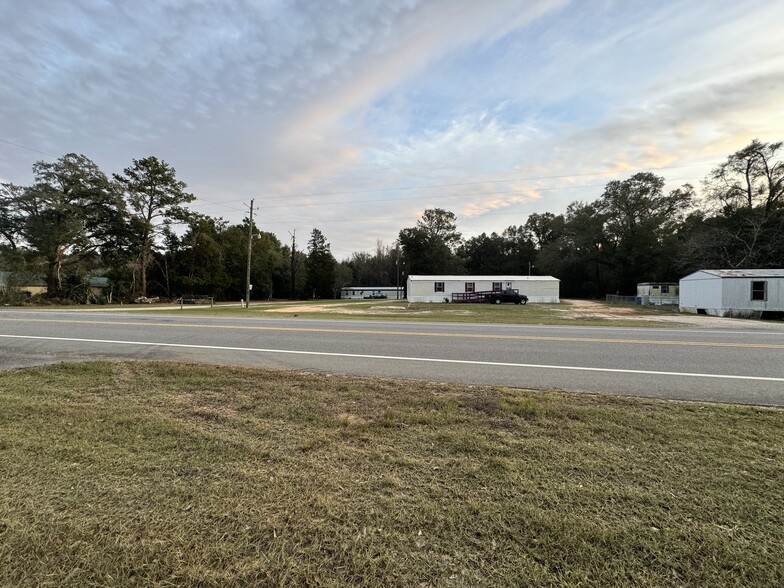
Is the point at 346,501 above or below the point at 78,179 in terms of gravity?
below

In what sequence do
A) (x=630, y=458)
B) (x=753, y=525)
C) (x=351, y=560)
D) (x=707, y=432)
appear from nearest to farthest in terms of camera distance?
(x=351, y=560) → (x=753, y=525) → (x=630, y=458) → (x=707, y=432)

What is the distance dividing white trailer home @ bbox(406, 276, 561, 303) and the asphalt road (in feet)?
98.6

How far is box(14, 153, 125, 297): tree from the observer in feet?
115

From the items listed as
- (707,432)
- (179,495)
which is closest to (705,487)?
(707,432)

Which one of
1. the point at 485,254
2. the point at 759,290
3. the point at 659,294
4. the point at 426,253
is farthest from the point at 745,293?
the point at 485,254

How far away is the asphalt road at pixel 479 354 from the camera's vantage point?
19.1 feet

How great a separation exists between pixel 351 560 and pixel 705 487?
2.48 metres

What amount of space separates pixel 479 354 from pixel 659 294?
4424 cm

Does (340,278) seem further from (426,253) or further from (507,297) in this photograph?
(507,297)

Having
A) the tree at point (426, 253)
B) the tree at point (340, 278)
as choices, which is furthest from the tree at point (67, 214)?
the tree at point (426, 253)

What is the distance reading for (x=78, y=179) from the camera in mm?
37594

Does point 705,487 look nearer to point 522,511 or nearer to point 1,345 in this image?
point 522,511

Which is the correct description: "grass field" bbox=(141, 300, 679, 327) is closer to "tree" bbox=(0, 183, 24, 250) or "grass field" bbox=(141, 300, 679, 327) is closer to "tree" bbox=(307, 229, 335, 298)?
"tree" bbox=(0, 183, 24, 250)

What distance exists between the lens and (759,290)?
80.7ft
